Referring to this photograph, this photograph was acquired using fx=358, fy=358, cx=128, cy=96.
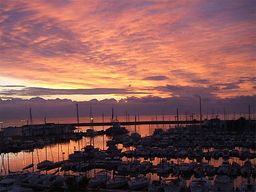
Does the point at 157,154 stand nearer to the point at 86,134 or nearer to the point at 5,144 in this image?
the point at 5,144

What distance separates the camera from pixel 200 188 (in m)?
18.2

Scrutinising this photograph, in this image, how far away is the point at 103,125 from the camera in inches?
4139

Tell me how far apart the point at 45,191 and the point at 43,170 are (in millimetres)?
9822

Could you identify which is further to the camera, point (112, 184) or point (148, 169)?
point (148, 169)

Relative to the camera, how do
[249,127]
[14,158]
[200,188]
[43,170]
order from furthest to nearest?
[249,127]
[14,158]
[43,170]
[200,188]

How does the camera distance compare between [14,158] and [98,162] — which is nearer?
[98,162]

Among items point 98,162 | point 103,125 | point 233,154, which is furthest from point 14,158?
point 103,125

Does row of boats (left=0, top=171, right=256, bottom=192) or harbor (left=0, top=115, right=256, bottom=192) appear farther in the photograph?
harbor (left=0, top=115, right=256, bottom=192)

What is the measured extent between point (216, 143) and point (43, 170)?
20.0 meters

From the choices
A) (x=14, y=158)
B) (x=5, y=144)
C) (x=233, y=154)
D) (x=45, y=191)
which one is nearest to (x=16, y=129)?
(x=5, y=144)

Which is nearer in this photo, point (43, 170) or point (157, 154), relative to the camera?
point (43, 170)

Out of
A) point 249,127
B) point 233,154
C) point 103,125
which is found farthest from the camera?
point 103,125

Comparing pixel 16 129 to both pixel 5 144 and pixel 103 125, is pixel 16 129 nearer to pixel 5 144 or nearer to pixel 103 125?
pixel 5 144

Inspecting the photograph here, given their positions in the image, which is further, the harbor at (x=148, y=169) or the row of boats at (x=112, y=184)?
the harbor at (x=148, y=169)
